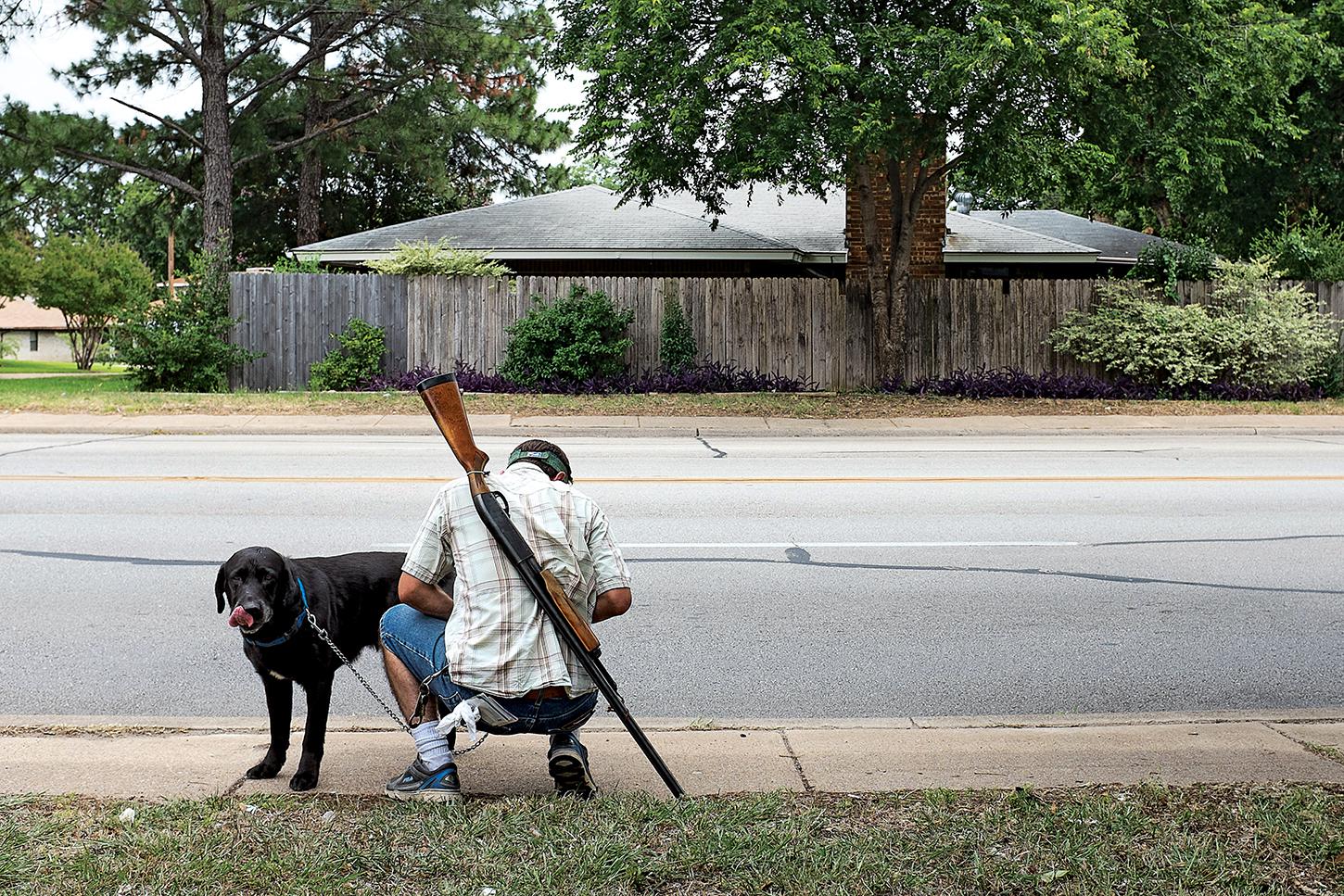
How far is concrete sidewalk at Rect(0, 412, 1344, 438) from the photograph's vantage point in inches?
707

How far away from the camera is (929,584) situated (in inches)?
326

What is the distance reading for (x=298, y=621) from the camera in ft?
14.8

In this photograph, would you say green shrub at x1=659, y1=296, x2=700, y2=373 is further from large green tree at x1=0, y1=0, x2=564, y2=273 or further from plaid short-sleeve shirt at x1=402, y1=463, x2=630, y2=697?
plaid short-sleeve shirt at x1=402, y1=463, x2=630, y2=697

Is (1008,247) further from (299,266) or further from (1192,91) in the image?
(299,266)

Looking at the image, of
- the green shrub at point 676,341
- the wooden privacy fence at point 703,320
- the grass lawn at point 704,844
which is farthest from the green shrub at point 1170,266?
the grass lawn at point 704,844

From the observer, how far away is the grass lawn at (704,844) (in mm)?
3680

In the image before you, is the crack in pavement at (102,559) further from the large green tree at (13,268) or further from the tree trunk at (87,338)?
the large green tree at (13,268)

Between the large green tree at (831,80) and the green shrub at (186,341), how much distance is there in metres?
7.54

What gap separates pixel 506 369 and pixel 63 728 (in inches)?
708

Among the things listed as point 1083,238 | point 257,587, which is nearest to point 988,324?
point 1083,238

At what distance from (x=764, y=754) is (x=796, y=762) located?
160 mm

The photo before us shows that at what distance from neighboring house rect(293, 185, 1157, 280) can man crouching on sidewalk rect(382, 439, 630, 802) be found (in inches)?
810

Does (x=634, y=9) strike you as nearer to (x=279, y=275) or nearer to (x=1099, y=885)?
(x=279, y=275)

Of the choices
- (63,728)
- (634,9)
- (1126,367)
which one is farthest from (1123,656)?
(1126,367)
